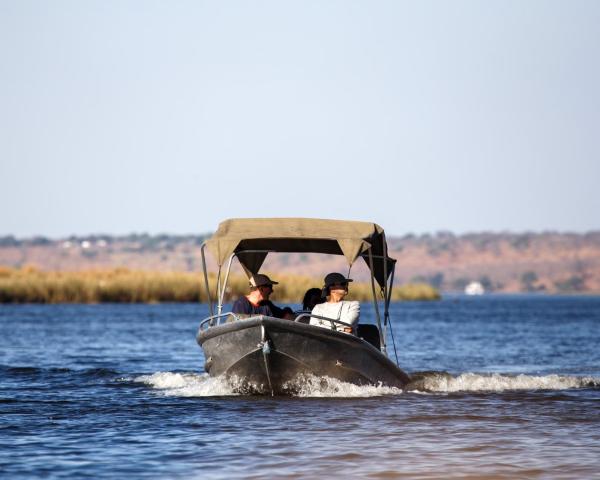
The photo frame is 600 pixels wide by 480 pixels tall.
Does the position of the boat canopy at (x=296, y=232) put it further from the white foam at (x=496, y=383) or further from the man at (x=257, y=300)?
the white foam at (x=496, y=383)

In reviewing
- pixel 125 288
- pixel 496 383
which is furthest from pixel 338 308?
pixel 125 288

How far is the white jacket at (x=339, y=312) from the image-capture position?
54.2 ft

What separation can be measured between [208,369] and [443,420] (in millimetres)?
3938

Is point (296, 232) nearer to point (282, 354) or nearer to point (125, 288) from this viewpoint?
point (282, 354)

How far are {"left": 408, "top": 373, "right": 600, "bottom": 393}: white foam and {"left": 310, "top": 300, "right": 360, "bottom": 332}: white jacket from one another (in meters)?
3.33

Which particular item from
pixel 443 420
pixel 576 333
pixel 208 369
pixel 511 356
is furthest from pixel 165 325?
pixel 443 420

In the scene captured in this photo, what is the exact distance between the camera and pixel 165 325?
159 feet

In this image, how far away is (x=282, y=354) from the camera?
52.1 feet

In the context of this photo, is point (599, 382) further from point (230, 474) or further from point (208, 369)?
point (230, 474)

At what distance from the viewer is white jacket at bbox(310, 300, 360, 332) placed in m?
16.5

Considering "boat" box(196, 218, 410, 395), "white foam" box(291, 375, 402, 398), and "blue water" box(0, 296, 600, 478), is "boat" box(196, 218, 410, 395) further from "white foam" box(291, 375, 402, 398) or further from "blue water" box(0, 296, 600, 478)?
"blue water" box(0, 296, 600, 478)

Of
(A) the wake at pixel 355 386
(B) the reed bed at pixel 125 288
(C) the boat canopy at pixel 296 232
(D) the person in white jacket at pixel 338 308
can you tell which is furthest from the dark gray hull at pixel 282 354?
(B) the reed bed at pixel 125 288

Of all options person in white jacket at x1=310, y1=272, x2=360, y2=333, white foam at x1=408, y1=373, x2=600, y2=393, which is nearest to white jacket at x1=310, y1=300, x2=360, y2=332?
person in white jacket at x1=310, y1=272, x2=360, y2=333

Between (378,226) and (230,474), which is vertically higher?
(378,226)
